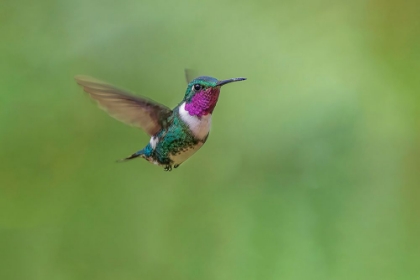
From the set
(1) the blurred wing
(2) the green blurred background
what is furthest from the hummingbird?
(2) the green blurred background

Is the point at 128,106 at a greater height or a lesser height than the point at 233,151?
greater

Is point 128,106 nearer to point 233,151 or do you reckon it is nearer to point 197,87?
point 197,87

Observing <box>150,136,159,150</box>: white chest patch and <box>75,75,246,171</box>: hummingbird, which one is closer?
<box>75,75,246,171</box>: hummingbird

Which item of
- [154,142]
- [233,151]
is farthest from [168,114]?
[233,151]

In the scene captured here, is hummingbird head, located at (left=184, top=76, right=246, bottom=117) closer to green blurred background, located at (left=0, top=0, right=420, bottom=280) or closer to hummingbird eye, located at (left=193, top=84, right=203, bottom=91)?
hummingbird eye, located at (left=193, top=84, right=203, bottom=91)

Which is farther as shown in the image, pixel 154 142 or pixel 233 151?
pixel 233 151

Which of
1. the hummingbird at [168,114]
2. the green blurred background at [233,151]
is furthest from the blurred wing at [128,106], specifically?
the green blurred background at [233,151]

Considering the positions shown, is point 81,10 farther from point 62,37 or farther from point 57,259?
point 57,259

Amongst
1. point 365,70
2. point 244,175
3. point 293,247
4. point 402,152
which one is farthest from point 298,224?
point 365,70
